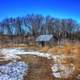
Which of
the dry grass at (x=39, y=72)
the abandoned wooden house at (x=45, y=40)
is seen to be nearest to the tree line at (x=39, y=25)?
the abandoned wooden house at (x=45, y=40)

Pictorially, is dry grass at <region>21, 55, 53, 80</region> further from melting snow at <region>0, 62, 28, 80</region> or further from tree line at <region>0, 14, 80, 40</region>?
tree line at <region>0, 14, 80, 40</region>

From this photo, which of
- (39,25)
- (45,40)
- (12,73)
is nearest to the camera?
(12,73)

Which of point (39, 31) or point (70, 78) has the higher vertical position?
point (39, 31)

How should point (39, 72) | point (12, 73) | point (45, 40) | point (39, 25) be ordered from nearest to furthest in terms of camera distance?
point (12, 73)
point (39, 72)
point (45, 40)
point (39, 25)

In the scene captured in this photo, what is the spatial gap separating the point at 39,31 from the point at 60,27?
9894 mm

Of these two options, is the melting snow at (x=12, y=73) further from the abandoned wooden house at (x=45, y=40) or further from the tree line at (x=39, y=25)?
the tree line at (x=39, y=25)

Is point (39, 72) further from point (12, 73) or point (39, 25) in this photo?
point (39, 25)

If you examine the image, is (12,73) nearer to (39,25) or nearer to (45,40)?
(45,40)

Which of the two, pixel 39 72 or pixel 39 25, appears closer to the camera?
pixel 39 72

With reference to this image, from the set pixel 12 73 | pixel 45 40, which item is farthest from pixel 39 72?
pixel 45 40

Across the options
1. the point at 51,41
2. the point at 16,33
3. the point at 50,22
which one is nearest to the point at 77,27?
the point at 50,22

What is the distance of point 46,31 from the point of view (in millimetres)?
93312

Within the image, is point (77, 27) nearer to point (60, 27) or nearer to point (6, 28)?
Result: point (60, 27)

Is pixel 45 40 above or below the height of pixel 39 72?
above
